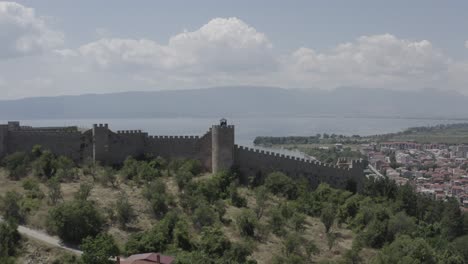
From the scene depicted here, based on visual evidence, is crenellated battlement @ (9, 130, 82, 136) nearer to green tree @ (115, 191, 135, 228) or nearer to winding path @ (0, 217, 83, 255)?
green tree @ (115, 191, 135, 228)

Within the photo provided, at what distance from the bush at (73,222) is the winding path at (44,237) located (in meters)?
0.26

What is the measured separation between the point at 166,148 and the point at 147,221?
7.26 m

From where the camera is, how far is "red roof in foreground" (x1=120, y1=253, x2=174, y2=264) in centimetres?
1692

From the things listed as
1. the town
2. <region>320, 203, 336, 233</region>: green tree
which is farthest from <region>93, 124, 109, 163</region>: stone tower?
the town

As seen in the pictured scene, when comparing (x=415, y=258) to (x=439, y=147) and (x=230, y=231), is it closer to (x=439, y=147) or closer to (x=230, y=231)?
(x=230, y=231)

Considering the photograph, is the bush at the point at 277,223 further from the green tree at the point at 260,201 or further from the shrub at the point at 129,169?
the shrub at the point at 129,169

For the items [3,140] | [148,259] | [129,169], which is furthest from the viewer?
[3,140]

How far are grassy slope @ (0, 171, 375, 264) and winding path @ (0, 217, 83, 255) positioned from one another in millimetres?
361

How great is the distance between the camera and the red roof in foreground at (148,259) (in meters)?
16.9

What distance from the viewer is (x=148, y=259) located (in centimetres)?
1703

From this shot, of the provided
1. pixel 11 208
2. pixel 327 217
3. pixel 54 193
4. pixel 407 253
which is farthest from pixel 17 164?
pixel 407 253

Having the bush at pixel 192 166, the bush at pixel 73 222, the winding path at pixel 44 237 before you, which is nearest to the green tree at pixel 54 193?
the bush at pixel 73 222

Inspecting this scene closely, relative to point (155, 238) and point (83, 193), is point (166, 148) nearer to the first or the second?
point (83, 193)

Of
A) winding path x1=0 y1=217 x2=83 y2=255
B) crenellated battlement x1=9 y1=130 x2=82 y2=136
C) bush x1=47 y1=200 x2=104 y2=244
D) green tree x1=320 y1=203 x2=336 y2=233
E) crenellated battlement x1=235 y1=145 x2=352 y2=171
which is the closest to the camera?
winding path x1=0 y1=217 x2=83 y2=255
